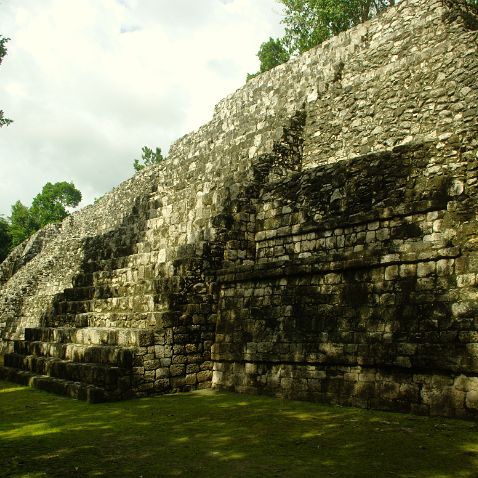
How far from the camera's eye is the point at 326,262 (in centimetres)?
788

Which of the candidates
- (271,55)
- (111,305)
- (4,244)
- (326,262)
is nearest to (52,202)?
(4,244)

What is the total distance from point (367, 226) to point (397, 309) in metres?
1.53

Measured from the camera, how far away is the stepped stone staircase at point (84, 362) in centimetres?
800

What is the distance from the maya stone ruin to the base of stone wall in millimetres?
19

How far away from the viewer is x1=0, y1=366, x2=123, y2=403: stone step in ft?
25.7

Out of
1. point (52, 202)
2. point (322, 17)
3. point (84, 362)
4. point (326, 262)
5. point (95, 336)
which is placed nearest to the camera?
point (326, 262)

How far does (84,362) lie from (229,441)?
14.0ft

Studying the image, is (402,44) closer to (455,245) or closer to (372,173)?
(372,173)

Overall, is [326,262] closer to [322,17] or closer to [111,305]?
[111,305]

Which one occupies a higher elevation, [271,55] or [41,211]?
[271,55]

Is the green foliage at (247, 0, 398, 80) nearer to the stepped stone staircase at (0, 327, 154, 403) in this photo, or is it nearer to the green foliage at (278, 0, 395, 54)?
the green foliage at (278, 0, 395, 54)

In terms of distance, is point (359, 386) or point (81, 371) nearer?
point (359, 386)

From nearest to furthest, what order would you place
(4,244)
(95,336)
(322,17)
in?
1. (95,336)
2. (322,17)
3. (4,244)

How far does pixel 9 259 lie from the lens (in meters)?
27.1
